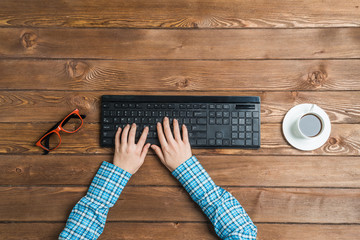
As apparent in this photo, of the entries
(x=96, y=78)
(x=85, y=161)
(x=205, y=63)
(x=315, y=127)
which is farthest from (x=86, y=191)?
(x=315, y=127)

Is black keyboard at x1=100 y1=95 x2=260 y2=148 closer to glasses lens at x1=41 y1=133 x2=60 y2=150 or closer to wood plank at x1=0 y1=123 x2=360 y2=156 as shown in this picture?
wood plank at x1=0 y1=123 x2=360 y2=156

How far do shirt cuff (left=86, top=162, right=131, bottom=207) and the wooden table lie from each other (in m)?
0.04

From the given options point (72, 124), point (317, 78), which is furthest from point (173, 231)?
point (317, 78)

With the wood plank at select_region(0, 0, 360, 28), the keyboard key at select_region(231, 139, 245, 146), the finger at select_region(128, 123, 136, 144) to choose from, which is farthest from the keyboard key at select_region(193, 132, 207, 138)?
the wood plank at select_region(0, 0, 360, 28)

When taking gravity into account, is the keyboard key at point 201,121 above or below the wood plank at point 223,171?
above

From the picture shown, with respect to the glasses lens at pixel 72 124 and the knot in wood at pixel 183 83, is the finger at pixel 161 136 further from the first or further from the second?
the glasses lens at pixel 72 124

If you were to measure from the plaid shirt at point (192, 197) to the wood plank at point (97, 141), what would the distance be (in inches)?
3.5

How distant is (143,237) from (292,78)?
0.79 m

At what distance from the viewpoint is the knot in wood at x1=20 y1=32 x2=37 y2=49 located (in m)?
1.00

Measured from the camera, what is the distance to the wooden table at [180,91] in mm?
953

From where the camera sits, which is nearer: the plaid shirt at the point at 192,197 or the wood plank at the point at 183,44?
the plaid shirt at the point at 192,197

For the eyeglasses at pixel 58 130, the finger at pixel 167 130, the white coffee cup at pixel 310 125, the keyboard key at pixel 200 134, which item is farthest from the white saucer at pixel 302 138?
the eyeglasses at pixel 58 130

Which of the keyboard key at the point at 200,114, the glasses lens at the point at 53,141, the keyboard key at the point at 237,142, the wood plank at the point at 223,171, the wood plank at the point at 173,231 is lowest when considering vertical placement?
the wood plank at the point at 173,231

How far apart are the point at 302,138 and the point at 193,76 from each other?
17.6 inches
